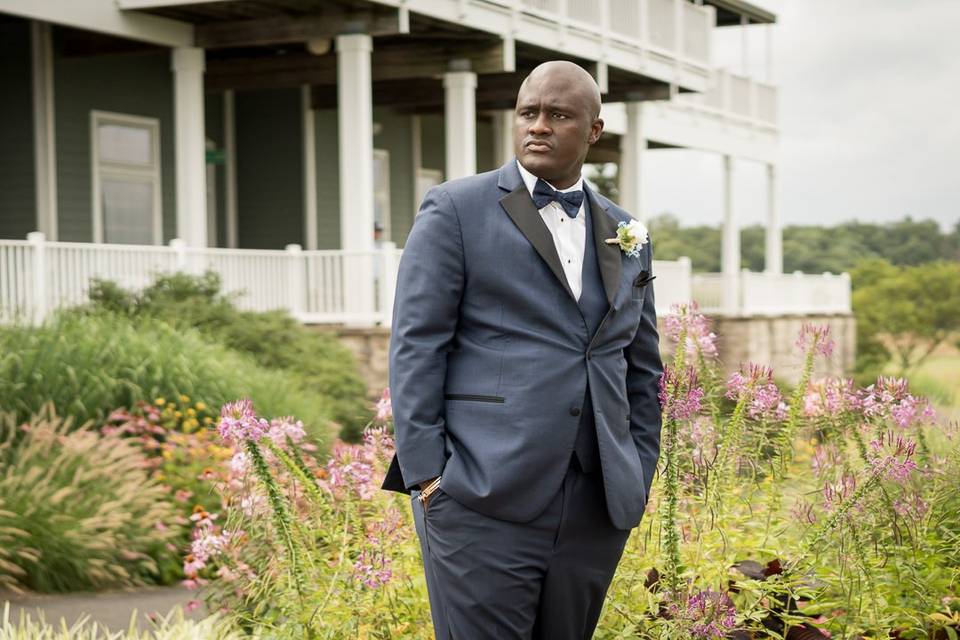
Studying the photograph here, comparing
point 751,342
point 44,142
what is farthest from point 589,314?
point 751,342

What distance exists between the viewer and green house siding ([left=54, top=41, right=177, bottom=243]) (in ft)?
50.7

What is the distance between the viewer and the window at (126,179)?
52.0 ft

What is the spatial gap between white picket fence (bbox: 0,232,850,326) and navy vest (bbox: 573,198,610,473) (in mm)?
7561

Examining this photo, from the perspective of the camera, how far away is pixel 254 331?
40.4ft

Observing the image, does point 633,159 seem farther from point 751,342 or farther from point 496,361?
point 496,361

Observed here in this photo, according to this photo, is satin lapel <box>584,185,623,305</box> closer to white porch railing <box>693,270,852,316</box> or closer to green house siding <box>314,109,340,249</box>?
green house siding <box>314,109,340,249</box>

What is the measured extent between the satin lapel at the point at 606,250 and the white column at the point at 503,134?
→ 57.5ft

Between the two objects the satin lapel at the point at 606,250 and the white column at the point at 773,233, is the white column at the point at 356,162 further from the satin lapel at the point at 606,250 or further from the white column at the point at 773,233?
the white column at the point at 773,233

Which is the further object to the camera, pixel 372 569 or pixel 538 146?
pixel 372 569

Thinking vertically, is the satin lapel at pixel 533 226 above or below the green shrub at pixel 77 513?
above

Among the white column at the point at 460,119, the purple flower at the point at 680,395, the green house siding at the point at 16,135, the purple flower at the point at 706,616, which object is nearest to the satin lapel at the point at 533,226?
the purple flower at the point at 680,395

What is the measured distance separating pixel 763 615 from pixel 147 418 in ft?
19.4

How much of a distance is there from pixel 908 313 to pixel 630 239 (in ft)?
98.3

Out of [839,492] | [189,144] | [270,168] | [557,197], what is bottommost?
[839,492]
